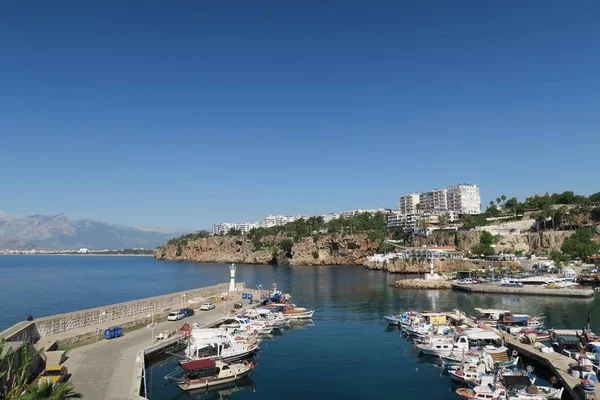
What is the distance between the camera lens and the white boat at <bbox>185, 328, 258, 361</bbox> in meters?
30.7

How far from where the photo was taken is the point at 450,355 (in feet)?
107

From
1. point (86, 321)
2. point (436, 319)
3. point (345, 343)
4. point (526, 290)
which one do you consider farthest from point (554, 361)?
point (526, 290)

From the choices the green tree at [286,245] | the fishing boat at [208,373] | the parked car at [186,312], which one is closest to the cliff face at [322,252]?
the green tree at [286,245]

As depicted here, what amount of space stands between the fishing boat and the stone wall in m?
11.2

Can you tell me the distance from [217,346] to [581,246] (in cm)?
8861

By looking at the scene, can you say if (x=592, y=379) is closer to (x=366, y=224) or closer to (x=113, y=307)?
(x=113, y=307)

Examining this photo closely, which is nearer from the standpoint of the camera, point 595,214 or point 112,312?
point 112,312

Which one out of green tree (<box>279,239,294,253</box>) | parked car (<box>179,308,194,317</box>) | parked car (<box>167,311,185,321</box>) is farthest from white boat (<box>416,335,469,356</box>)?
green tree (<box>279,239,294,253</box>)

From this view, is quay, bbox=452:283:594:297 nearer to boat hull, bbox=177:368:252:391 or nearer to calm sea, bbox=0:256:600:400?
calm sea, bbox=0:256:600:400

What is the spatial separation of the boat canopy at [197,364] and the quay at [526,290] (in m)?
58.1

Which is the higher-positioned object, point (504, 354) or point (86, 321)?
point (86, 321)

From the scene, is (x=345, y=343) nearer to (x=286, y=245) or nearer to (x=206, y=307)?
(x=206, y=307)

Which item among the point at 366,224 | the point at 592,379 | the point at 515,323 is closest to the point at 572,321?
the point at 515,323

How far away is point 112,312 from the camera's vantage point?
127ft
